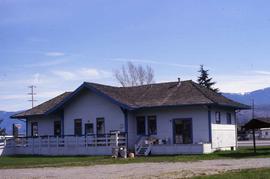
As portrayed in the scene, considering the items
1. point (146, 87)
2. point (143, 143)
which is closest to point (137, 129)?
point (143, 143)

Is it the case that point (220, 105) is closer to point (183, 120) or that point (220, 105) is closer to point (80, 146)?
point (183, 120)

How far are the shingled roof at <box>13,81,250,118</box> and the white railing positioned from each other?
251 centimetres

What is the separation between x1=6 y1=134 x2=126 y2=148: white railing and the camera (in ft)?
135

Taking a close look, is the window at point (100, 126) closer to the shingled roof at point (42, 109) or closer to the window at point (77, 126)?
the window at point (77, 126)

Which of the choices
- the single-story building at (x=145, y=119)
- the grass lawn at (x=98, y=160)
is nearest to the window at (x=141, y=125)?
the single-story building at (x=145, y=119)

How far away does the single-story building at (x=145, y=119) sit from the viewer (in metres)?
40.1

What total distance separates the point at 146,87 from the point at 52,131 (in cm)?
893

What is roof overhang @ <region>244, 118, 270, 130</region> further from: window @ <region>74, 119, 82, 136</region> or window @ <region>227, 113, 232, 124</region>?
window @ <region>74, 119, 82, 136</region>

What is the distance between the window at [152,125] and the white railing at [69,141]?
210 centimetres

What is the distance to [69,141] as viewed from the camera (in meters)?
43.3

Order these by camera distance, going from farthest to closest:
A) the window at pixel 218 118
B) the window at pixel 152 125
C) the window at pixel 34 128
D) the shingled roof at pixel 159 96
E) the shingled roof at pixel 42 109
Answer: the window at pixel 34 128 < the shingled roof at pixel 42 109 < the window at pixel 152 125 < the window at pixel 218 118 < the shingled roof at pixel 159 96

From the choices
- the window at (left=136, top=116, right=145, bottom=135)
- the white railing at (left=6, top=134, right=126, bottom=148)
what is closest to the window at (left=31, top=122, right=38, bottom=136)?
the white railing at (left=6, top=134, right=126, bottom=148)

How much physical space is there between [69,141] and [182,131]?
29.3 feet

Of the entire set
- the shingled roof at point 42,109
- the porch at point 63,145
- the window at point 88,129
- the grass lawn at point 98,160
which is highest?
the shingled roof at point 42,109
